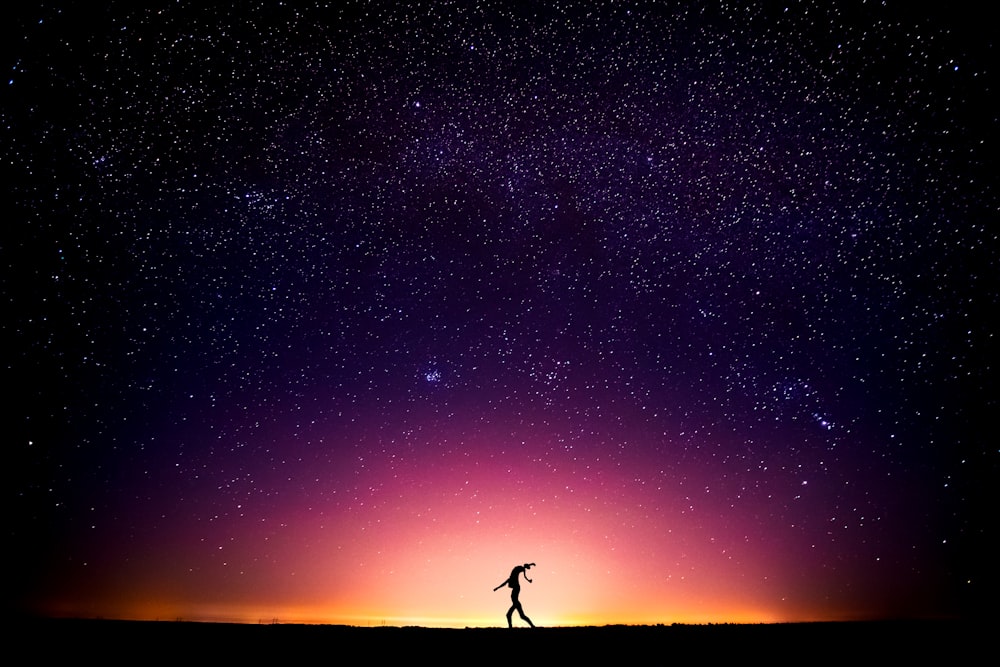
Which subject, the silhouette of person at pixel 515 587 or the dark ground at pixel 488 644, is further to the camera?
the silhouette of person at pixel 515 587

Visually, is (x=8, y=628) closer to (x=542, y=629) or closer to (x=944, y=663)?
(x=542, y=629)

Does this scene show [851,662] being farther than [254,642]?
No

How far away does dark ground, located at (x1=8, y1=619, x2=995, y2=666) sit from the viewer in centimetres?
490

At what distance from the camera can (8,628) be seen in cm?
573

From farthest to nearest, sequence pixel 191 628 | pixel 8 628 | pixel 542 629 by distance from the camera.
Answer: pixel 542 629 < pixel 191 628 < pixel 8 628

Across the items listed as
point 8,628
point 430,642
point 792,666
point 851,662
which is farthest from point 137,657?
point 851,662

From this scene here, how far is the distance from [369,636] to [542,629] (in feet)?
8.21

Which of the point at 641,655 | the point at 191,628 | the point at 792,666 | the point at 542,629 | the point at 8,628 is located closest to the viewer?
the point at 792,666

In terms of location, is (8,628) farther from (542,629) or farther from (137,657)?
(542,629)

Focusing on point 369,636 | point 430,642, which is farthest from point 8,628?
point 430,642

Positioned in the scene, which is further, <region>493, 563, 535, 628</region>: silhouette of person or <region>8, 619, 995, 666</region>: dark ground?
<region>493, 563, 535, 628</region>: silhouette of person

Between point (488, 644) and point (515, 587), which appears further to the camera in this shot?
point (515, 587)

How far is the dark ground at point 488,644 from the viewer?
4902 mm

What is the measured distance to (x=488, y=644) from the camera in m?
5.84
